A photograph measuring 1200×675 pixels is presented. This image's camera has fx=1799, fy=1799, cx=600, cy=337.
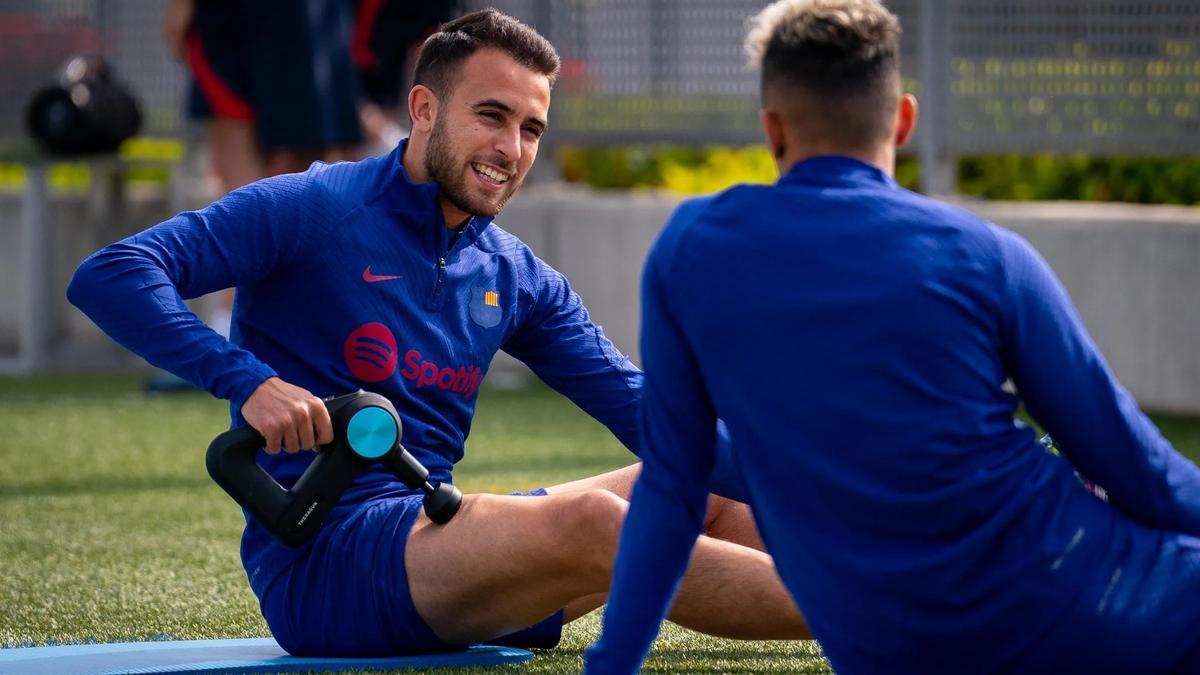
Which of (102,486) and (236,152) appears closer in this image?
(102,486)

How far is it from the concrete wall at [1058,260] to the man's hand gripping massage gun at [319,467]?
493 centimetres

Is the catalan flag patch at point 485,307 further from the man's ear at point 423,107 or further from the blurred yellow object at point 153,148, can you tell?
the blurred yellow object at point 153,148

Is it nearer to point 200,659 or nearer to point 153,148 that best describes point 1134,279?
point 200,659

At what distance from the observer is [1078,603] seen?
2479mm

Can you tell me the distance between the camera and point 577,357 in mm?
3980

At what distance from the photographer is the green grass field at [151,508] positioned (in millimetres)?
4105

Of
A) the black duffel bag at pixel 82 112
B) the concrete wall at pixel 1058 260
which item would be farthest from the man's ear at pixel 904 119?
the black duffel bag at pixel 82 112

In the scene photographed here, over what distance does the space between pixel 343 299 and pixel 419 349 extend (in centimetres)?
19

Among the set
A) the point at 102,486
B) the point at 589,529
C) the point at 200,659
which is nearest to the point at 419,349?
the point at 589,529

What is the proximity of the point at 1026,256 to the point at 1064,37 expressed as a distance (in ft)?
20.1

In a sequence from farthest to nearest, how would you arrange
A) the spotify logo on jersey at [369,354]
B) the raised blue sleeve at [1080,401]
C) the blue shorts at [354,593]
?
the spotify logo on jersey at [369,354] < the blue shorts at [354,593] < the raised blue sleeve at [1080,401]

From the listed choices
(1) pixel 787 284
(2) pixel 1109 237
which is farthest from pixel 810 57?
(2) pixel 1109 237

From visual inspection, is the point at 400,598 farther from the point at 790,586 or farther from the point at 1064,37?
the point at 1064,37

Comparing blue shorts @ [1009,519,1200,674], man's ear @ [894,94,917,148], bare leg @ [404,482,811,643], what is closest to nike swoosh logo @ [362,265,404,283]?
bare leg @ [404,482,811,643]
